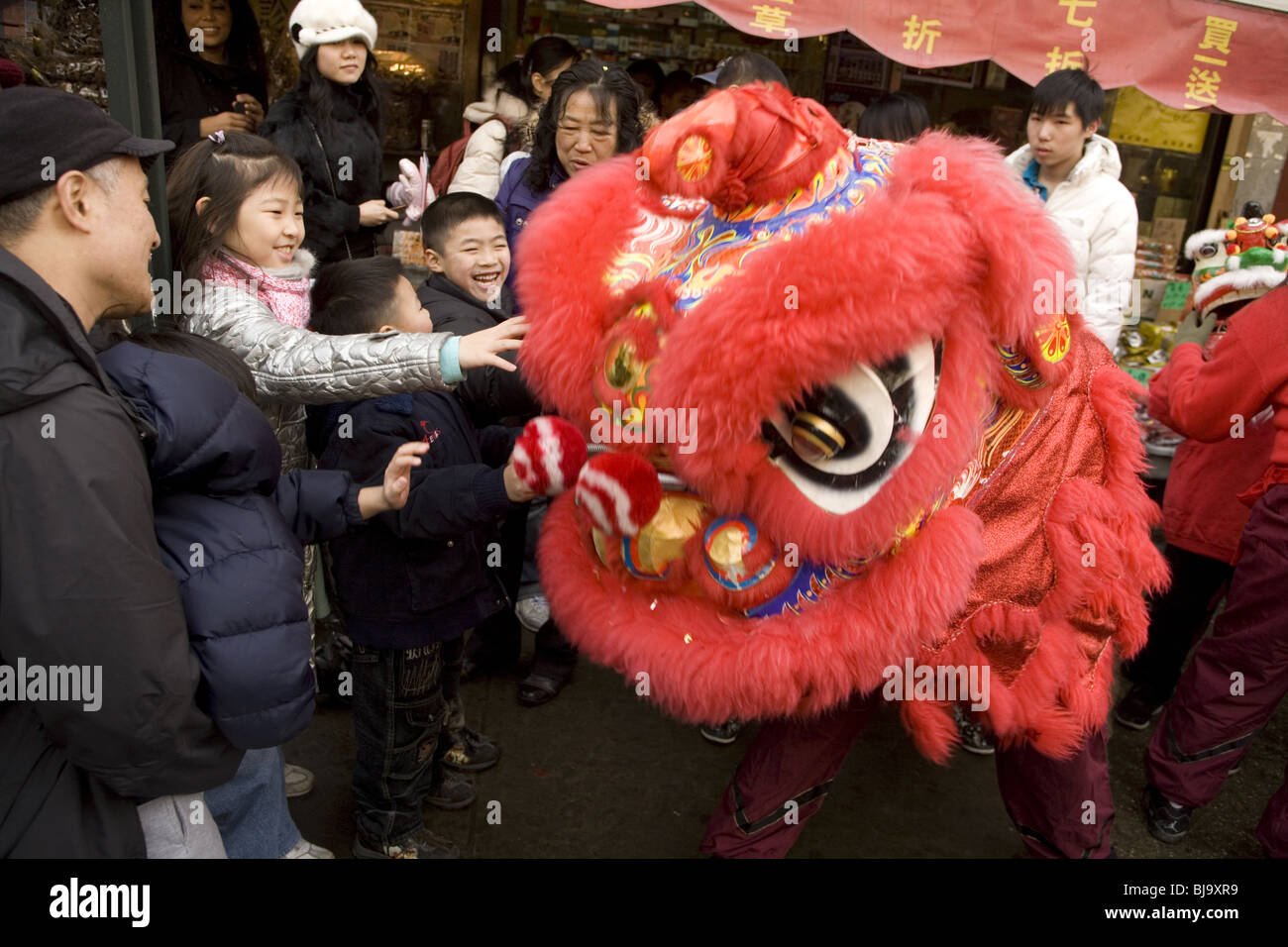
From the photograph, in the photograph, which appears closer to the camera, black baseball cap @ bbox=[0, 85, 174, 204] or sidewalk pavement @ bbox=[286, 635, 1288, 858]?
black baseball cap @ bbox=[0, 85, 174, 204]

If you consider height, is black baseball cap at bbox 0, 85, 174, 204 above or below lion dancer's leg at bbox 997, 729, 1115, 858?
above

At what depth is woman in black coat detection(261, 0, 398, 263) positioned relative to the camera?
3271 millimetres

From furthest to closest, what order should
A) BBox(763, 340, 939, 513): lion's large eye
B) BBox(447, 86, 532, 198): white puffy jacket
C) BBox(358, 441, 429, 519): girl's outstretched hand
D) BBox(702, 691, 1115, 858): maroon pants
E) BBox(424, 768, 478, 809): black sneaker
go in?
BBox(447, 86, 532, 198): white puffy jacket
BBox(424, 768, 478, 809): black sneaker
BBox(702, 691, 1115, 858): maroon pants
BBox(358, 441, 429, 519): girl's outstretched hand
BBox(763, 340, 939, 513): lion's large eye

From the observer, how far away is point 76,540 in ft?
3.97

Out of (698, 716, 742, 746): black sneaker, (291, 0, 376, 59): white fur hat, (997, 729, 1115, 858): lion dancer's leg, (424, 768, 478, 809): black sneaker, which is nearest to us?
(997, 729, 1115, 858): lion dancer's leg

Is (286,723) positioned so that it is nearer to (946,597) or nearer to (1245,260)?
(946,597)

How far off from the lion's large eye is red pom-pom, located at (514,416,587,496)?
0.39 meters

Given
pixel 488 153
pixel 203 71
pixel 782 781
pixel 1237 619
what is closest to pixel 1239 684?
pixel 1237 619

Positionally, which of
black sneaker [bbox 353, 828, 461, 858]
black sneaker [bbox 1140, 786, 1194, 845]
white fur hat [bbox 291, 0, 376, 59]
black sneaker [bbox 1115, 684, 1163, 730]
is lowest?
black sneaker [bbox 1115, 684, 1163, 730]

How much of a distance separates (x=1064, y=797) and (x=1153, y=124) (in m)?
6.01

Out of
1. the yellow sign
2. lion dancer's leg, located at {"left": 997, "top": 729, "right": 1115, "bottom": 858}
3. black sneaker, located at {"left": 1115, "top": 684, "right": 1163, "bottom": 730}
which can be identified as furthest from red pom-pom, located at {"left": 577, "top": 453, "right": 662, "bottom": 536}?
the yellow sign

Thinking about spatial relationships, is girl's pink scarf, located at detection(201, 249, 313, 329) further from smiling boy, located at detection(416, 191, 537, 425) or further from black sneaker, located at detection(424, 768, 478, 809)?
black sneaker, located at detection(424, 768, 478, 809)

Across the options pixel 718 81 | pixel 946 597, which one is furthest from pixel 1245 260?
pixel 946 597

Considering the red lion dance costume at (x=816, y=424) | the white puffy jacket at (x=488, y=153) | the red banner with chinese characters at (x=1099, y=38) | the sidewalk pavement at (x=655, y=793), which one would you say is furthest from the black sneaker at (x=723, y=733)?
the red banner with chinese characters at (x=1099, y=38)
